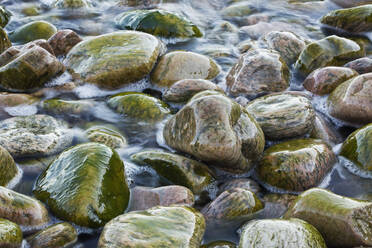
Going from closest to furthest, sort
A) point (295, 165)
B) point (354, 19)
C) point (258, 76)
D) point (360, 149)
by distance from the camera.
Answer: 1. point (295, 165)
2. point (360, 149)
3. point (258, 76)
4. point (354, 19)

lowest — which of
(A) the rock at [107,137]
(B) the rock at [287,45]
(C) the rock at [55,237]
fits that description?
(A) the rock at [107,137]

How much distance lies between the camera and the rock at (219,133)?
349 centimetres

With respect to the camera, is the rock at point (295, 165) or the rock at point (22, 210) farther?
the rock at point (295, 165)

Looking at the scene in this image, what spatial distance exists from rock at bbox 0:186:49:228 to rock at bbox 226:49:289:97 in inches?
114

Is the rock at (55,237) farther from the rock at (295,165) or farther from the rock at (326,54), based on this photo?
the rock at (326,54)

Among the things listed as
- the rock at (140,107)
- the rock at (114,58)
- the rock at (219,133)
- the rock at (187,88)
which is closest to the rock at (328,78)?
the rock at (187,88)

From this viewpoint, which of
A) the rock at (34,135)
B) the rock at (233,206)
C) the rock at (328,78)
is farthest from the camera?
the rock at (328,78)

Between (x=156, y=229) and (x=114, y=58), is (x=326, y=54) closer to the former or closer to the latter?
(x=114, y=58)

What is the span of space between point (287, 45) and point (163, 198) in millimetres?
3793

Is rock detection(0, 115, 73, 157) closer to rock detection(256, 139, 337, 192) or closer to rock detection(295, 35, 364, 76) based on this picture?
rock detection(256, 139, 337, 192)

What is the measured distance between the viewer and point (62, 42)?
6.00 m

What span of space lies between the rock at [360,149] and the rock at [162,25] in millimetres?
3790

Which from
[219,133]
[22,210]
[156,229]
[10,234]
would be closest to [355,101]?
[219,133]

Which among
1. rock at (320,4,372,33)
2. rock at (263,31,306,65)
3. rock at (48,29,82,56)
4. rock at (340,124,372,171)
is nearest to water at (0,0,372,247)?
rock at (340,124,372,171)
